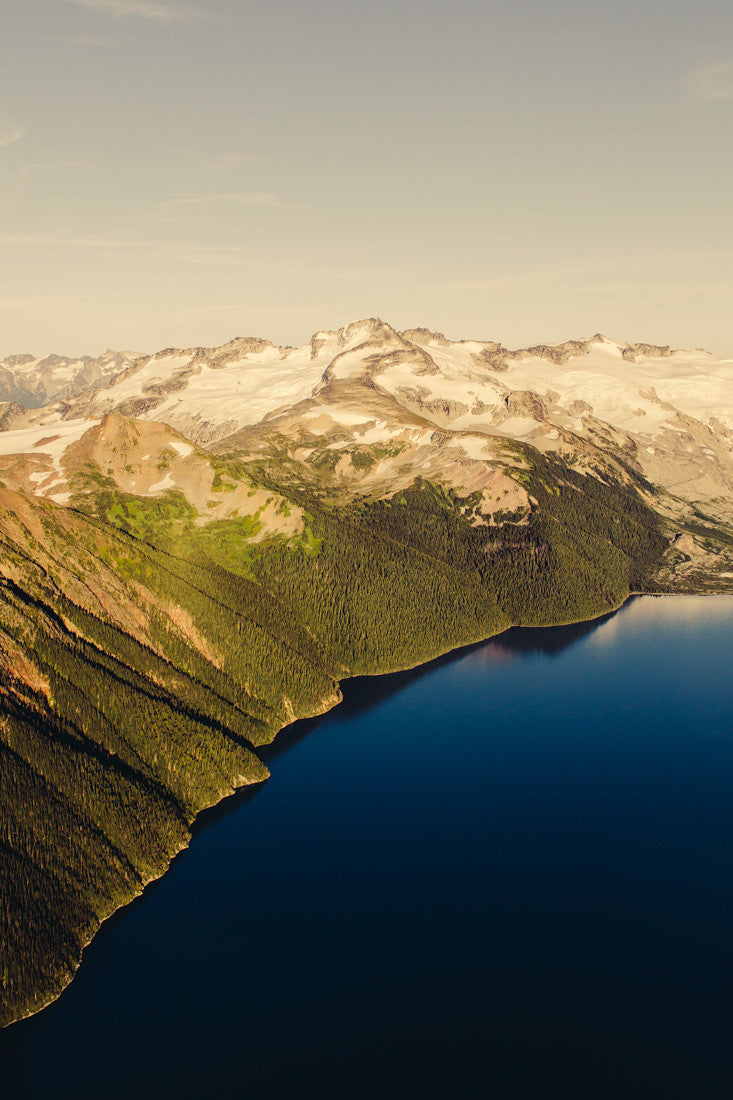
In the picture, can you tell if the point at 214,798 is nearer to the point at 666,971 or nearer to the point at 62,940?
the point at 62,940

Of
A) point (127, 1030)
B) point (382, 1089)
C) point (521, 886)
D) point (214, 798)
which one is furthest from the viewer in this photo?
point (214, 798)

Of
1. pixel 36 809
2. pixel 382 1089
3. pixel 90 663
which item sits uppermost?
pixel 90 663

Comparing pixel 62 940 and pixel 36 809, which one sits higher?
pixel 36 809

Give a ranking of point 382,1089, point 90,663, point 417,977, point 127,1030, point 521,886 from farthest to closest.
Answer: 1. point 90,663
2. point 521,886
3. point 417,977
4. point 127,1030
5. point 382,1089

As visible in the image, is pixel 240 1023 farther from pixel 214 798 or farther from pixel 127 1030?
pixel 214 798

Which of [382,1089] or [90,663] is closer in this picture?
[382,1089]

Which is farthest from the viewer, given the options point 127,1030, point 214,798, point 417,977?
point 214,798

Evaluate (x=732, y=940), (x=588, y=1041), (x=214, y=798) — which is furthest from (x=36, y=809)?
(x=732, y=940)

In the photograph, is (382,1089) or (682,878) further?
(682,878)

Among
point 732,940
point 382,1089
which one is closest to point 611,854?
point 732,940
